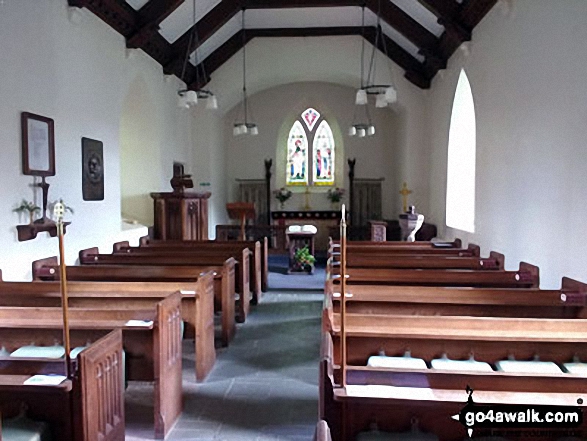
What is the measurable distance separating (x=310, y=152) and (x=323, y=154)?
36 centimetres

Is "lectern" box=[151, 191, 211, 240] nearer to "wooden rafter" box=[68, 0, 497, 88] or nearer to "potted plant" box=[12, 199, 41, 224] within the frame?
"wooden rafter" box=[68, 0, 497, 88]

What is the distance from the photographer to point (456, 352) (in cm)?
282

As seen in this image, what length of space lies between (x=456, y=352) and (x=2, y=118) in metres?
4.40

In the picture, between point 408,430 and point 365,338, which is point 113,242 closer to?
point 365,338

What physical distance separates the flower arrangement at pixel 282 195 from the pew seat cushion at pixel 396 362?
1075 cm

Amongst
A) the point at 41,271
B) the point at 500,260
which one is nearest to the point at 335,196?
the point at 500,260

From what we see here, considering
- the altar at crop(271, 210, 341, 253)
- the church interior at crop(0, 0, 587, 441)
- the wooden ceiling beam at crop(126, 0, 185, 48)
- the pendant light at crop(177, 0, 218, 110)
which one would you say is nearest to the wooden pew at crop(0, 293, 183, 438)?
the church interior at crop(0, 0, 587, 441)

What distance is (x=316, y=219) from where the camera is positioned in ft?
42.2

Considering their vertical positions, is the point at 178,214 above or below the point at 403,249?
above

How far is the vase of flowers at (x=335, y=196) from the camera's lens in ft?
43.8

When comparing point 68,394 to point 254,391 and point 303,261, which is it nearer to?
point 254,391

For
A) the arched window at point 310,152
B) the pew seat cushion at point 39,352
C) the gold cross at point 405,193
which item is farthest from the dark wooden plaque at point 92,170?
the arched window at point 310,152

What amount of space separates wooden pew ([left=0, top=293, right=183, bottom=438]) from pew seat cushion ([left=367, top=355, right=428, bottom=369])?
1.36 meters

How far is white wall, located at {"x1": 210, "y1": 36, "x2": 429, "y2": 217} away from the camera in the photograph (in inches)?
433
